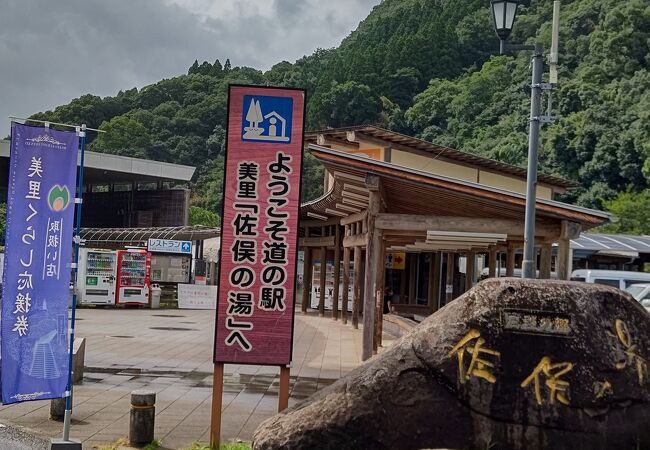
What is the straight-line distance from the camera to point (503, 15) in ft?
38.6

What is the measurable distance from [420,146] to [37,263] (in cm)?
1741

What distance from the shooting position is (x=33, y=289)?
7133 mm

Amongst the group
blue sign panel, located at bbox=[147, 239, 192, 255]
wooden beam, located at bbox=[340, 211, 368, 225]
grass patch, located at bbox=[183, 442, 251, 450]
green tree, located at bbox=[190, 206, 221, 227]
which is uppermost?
green tree, located at bbox=[190, 206, 221, 227]

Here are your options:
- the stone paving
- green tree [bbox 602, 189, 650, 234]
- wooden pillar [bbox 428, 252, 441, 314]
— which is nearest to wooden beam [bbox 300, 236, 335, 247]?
wooden pillar [bbox 428, 252, 441, 314]

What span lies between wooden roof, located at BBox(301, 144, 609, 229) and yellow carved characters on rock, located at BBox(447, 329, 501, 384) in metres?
6.55

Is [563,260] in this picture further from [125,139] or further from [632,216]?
[125,139]

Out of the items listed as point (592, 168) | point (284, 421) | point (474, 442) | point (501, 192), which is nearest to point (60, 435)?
point (284, 421)

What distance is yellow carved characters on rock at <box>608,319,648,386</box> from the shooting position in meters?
5.80

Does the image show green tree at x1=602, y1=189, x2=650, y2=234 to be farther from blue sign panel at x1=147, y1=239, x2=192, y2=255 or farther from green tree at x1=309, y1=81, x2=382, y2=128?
Answer: green tree at x1=309, y1=81, x2=382, y2=128

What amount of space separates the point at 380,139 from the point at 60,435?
1675 cm

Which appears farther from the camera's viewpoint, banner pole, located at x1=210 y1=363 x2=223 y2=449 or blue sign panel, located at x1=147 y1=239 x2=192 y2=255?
blue sign panel, located at x1=147 y1=239 x2=192 y2=255

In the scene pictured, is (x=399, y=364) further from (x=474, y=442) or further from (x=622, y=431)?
(x=622, y=431)

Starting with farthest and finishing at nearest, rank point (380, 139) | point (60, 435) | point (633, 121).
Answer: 1. point (633, 121)
2. point (380, 139)
3. point (60, 435)

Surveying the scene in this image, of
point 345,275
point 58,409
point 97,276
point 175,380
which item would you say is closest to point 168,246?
point 97,276
